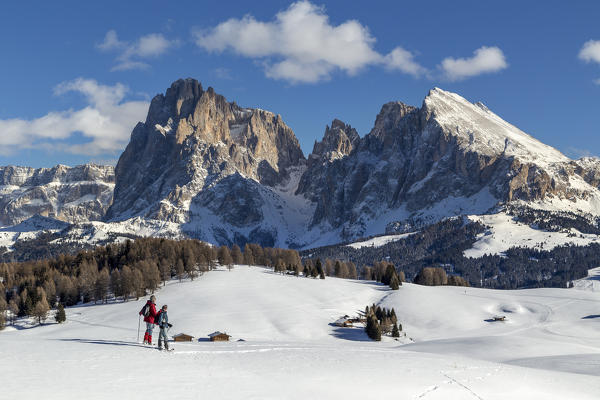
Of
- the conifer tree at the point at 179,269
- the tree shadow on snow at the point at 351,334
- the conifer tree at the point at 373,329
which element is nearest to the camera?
the conifer tree at the point at 373,329

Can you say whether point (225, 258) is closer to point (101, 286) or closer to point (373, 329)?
point (101, 286)

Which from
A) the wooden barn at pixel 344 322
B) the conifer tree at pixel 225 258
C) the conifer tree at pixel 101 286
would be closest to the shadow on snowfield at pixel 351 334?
the wooden barn at pixel 344 322

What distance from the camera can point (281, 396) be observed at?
21.2 meters

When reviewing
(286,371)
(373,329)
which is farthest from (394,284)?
(286,371)

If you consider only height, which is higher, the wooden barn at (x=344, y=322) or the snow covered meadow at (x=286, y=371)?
the snow covered meadow at (x=286, y=371)

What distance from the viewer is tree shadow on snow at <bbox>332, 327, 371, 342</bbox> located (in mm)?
100625

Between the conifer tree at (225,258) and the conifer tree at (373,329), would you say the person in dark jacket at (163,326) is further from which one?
the conifer tree at (225,258)

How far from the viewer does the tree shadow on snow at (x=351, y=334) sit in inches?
3962

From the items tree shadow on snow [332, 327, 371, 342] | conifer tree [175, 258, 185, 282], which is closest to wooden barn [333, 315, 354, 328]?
tree shadow on snow [332, 327, 371, 342]

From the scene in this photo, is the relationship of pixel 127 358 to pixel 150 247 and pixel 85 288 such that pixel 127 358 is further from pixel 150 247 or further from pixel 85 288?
pixel 150 247

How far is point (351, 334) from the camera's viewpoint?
4094 inches

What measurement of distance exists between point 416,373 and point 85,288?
136 meters

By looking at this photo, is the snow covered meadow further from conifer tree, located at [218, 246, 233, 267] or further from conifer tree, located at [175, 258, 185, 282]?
conifer tree, located at [218, 246, 233, 267]

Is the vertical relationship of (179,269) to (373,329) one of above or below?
above
